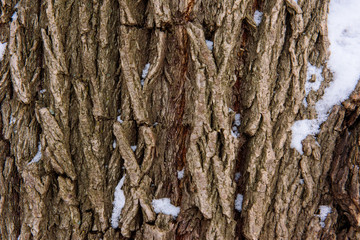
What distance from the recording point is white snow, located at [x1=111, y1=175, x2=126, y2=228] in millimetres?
1380

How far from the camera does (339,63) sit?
144cm

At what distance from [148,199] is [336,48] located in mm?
1321

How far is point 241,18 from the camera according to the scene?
1.31m

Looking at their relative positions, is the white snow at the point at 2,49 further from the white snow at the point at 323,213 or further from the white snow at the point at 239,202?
the white snow at the point at 323,213

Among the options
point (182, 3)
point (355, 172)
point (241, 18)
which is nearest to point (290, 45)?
point (241, 18)

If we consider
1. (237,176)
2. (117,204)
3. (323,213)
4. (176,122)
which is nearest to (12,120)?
(117,204)

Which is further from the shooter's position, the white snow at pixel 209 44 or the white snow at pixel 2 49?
the white snow at pixel 2 49

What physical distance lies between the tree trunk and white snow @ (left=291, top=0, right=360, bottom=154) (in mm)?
40

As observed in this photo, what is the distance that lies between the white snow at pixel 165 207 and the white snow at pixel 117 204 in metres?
0.18

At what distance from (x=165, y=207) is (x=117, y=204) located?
256 millimetres

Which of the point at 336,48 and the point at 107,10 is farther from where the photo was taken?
the point at 336,48

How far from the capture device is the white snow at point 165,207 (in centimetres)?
136

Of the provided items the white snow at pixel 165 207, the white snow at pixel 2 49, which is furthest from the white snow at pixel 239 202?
the white snow at pixel 2 49

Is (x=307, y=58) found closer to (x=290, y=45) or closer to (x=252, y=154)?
(x=290, y=45)
